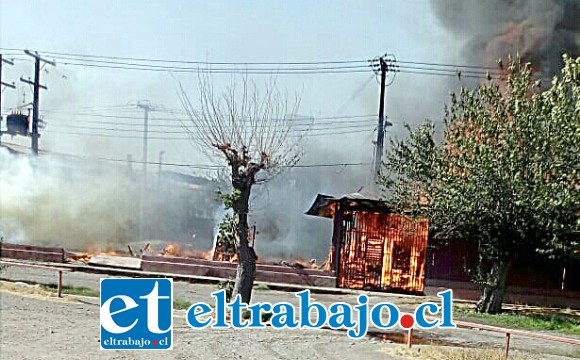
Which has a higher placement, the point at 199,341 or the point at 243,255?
the point at 243,255

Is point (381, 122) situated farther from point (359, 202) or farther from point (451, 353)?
point (451, 353)

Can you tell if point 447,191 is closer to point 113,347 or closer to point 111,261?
point 113,347

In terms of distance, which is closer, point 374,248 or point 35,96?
point 374,248

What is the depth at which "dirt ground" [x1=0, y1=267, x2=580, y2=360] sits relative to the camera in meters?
9.60

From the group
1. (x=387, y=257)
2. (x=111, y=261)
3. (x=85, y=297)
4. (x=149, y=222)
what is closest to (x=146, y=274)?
(x=111, y=261)

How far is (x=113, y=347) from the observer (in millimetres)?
9742

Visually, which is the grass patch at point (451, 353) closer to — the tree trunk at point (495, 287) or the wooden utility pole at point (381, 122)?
the tree trunk at point (495, 287)

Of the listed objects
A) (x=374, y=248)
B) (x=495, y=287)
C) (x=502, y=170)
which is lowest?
(x=495, y=287)

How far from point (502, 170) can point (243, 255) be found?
6216 millimetres

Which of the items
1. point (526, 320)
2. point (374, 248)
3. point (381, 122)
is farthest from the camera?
point (381, 122)

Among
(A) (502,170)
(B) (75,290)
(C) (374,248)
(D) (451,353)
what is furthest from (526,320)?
(B) (75,290)

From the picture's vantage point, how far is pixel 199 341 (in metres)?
10.5

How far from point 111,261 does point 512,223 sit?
43.8 ft

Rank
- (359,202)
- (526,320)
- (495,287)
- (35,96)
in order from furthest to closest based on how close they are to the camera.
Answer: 1. (35,96)
2. (359,202)
3. (495,287)
4. (526,320)
